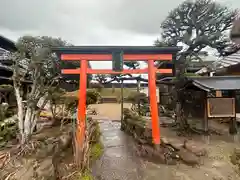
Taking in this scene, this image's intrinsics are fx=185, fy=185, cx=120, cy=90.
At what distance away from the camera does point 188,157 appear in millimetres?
4633

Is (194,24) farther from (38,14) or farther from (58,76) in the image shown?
(58,76)

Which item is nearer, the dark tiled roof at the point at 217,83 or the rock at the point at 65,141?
the rock at the point at 65,141

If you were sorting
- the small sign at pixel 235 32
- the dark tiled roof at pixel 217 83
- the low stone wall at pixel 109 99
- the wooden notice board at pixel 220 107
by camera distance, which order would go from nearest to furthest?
the small sign at pixel 235 32
the dark tiled roof at pixel 217 83
the wooden notice board at pixel 220 107
the low stone wall at pixel 109 99

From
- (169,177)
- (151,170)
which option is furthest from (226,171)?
(151,170)

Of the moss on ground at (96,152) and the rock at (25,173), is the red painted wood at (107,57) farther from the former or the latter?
the rock at (25,173)

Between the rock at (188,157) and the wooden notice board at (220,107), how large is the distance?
246 cm

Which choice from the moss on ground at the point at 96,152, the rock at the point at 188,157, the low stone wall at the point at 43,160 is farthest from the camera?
the moss on ground at the point at 96,152

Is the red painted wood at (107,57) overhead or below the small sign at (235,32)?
overhead

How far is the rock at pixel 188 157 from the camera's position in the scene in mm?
4492

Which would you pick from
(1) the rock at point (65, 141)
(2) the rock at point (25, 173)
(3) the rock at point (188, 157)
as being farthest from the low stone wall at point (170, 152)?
(2) the rock at point (25, 173)

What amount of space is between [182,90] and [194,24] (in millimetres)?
11284

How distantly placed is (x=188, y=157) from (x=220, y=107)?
3.04 meters

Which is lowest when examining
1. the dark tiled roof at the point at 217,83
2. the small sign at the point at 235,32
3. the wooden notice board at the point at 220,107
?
the wooden notice board at the point at 220,107

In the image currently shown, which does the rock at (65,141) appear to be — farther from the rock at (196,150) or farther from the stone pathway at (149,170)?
the rock at (196,150)
